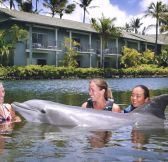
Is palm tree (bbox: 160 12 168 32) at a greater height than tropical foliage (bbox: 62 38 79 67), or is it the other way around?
palm tree (bbox: 160 12 168 32)

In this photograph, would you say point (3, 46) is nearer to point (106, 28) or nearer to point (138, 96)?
point (106, 28)

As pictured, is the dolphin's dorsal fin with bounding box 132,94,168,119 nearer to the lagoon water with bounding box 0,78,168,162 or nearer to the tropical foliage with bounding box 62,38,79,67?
the lagoon water with bounding box 0,78,168,162

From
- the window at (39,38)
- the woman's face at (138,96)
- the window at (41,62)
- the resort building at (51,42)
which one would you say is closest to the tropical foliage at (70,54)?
the resort building at (51,42)

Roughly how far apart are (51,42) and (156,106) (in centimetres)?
4931

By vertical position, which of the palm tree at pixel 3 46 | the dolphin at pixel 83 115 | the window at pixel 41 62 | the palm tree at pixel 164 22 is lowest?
the dolphin at pixel 83 115

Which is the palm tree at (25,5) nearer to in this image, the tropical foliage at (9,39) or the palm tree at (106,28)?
the palm tree at (106,28)

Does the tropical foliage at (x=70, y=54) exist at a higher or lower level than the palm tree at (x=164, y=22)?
lower

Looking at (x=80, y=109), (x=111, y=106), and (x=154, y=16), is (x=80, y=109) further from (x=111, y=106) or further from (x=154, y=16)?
(x=154, y=16)

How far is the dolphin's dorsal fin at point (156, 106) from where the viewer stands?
336 inches

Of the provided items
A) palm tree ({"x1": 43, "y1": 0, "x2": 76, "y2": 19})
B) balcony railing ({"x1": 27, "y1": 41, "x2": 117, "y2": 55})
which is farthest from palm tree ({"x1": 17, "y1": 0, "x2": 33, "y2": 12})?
balcony railing ({"x1": 27, "y1": 41, "x2": 117, "y2": 55})

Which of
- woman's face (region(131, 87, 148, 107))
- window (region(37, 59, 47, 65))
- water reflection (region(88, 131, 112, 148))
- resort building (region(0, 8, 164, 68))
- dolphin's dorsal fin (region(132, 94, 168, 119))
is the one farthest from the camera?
window (region(37, 59, 47, 65))

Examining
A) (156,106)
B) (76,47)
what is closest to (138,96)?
(156,106)

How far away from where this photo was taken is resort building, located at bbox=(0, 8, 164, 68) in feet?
176

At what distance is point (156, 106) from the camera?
8773mm
